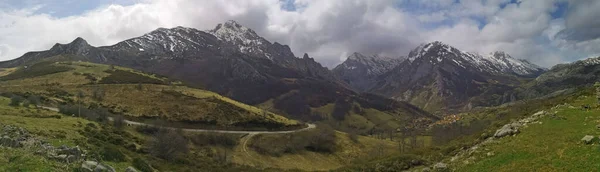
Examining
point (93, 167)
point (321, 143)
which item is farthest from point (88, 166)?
point (321, 143)

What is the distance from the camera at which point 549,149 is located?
108 feet

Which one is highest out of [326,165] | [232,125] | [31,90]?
[31,90]

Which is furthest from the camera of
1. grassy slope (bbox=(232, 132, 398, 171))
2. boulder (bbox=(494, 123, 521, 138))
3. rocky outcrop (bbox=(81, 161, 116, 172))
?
grassy slope (bbox=(232, 132, 398, 171))

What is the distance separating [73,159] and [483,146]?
133 ft

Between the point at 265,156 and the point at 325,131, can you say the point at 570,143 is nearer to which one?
the point at 265,156

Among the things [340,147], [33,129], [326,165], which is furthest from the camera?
[340,147]

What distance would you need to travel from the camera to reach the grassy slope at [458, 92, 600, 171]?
2827cm

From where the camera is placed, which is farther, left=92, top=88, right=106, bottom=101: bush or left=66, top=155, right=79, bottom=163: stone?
left=92, top=88, right=106, bottom=101: bush

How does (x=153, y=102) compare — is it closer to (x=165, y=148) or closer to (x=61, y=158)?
(x=165, y=148)

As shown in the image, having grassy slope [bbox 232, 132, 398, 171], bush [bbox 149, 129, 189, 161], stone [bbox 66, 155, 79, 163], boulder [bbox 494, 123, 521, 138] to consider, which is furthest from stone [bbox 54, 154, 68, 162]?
grassy slope [bbox 232, 132, 398, 171]

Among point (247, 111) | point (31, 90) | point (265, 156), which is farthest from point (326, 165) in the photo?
point (31, 90)

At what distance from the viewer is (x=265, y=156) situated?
124125mm

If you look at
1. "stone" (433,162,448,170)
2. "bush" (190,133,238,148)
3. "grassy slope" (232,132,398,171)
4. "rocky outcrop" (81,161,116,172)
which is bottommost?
"grassy slope" (232,132,398,171)

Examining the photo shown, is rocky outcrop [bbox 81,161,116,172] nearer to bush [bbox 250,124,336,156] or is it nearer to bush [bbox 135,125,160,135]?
bush [bbox 135,125,160,135]
